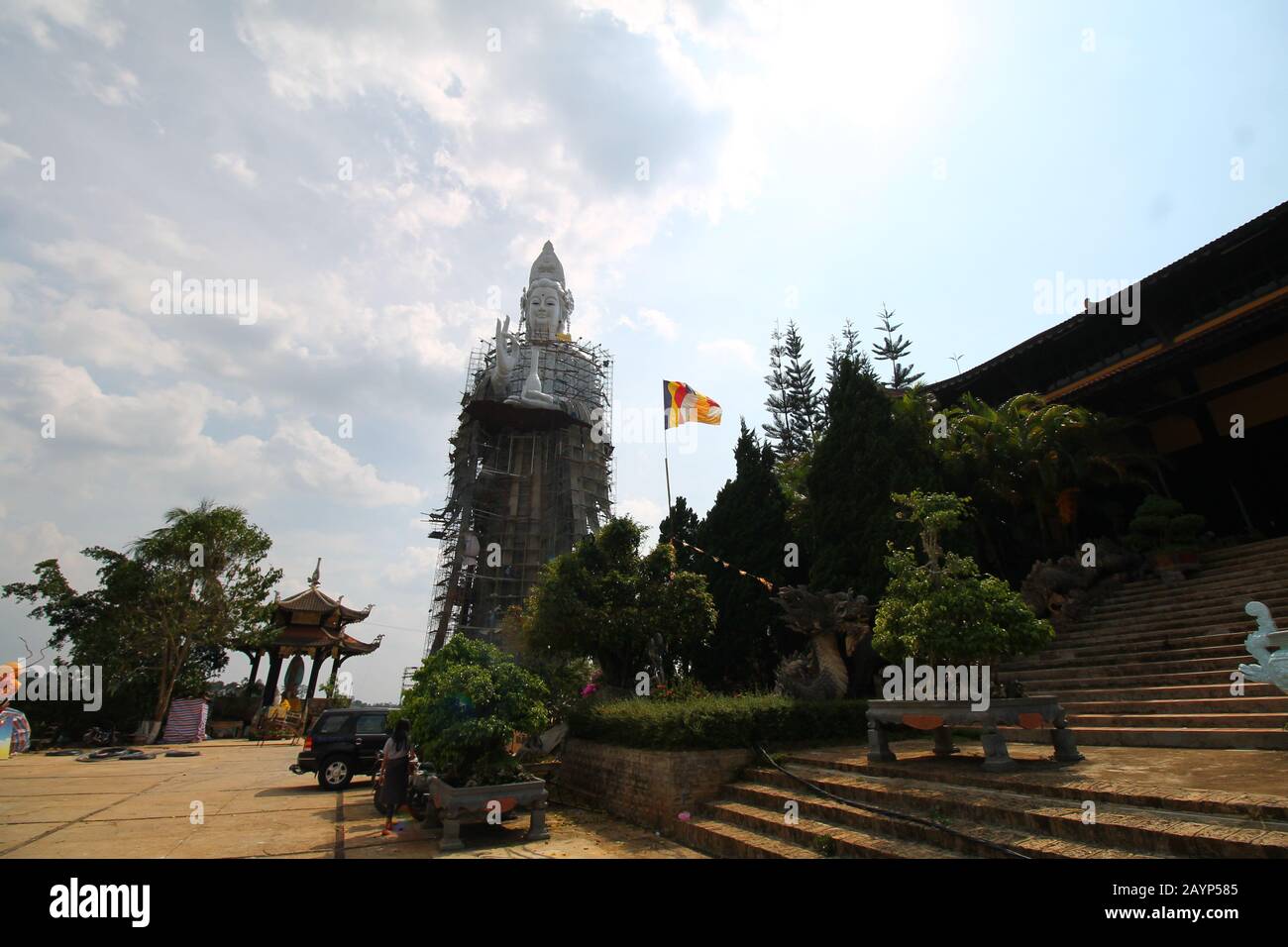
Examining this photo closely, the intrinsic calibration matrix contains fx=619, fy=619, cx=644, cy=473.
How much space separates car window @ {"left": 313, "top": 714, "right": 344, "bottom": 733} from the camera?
40.5 feet

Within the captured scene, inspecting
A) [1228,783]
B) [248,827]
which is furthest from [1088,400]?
[248,827]

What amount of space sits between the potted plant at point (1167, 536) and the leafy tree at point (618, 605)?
33.4 feet

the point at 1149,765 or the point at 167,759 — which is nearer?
the point at 1149,765

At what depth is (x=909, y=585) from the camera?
791 centimetres

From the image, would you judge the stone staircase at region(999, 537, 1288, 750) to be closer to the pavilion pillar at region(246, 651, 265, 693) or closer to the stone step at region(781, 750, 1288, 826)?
the stone step at region(781, 750, 1288, 826)

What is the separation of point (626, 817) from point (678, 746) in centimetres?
135

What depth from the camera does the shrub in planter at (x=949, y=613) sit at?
7.20 m

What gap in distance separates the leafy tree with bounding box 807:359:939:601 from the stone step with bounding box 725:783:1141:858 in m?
7.17

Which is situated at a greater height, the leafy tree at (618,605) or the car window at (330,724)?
the leafy tree at (618,605)

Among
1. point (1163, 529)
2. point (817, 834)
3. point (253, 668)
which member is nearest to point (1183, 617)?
point (1163, 529)

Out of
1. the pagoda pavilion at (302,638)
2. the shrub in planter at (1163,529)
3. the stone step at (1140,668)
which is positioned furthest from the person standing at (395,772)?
the pagoda pavilion at (302,638)

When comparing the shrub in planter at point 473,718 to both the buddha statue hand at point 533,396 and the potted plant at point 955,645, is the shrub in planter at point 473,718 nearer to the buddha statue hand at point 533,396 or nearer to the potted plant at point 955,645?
the potted plant at point 955,645

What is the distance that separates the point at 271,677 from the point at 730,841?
97.6ft
